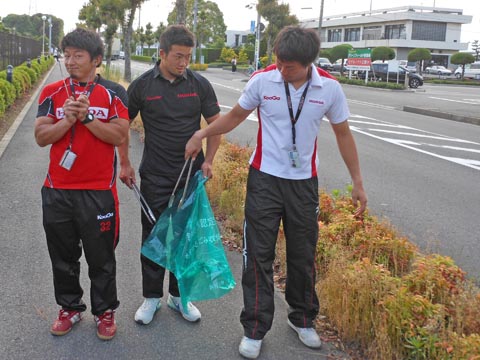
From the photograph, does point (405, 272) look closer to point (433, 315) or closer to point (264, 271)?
point (433, 315)

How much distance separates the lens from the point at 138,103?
143 inches

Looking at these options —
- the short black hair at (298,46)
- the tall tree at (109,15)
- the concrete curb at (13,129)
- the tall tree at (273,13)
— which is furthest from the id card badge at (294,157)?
the tall tree at (273,13)

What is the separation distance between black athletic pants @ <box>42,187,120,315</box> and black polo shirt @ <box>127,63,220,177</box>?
426 millimetres

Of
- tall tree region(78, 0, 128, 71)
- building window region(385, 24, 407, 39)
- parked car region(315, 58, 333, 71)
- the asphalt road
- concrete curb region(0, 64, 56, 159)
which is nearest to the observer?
the asphalt road

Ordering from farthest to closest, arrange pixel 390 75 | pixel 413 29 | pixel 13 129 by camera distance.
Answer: pixel 413 29 → pixel 390 75 → pixel 13 129

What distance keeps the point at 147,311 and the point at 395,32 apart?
84.5 meters

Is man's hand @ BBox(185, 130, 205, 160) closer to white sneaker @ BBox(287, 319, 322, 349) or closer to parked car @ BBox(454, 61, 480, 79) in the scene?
white sneaker @ BBox(287, 319, 322, 349)

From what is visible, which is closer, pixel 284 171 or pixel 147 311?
pixel 284 171

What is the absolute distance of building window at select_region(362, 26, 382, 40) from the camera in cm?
8440

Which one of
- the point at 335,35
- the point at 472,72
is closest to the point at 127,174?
the point at 472,72

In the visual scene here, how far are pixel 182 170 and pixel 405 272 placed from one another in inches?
75.2

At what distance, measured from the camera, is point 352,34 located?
296 feet

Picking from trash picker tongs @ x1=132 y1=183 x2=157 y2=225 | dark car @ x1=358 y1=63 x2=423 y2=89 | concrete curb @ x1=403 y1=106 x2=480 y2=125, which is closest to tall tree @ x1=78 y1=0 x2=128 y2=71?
concrete curb @ x1=403 y1=106 x2=480 y2=125

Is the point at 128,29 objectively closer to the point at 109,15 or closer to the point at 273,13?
the point at 109,15
